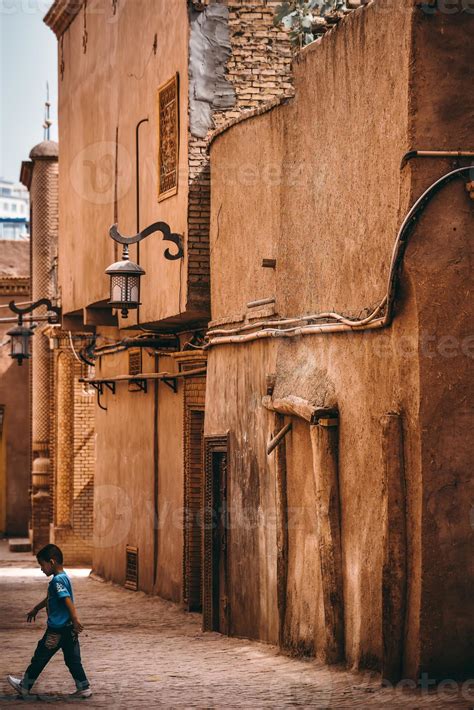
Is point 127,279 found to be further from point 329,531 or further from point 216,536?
point 329,531

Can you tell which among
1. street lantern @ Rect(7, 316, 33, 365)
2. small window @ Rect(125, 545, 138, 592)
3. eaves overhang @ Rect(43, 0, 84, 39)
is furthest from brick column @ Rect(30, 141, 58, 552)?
small window @ Rect(125, 545, 138, 592)

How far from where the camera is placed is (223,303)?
14578 mm

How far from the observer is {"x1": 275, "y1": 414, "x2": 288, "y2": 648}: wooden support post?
481 inches

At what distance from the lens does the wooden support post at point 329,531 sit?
10953mm

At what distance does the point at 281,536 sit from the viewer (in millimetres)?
12211

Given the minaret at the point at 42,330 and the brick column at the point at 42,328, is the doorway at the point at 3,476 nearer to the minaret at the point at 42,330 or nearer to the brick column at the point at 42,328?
the minaret at the point at 42,330

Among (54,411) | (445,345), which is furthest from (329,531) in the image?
(54,411)

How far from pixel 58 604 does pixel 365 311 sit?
307 centimetres

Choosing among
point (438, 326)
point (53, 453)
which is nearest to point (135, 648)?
point (438, 326)

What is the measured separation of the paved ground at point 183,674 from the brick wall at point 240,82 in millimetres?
3629

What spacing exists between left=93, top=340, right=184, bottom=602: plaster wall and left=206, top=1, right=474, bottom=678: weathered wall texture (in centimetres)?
392

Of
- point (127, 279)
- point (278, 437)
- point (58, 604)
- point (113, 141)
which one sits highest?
point (113, 141)

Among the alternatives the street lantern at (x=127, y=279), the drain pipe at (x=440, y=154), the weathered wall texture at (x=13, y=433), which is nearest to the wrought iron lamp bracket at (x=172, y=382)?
the street lantern at (x=127, y=279)

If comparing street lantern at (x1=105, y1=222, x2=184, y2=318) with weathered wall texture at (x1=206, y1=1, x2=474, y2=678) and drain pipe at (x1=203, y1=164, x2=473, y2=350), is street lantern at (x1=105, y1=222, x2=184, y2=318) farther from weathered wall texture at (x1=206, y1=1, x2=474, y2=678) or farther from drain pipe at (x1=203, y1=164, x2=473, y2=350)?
drain pipe at (x1=203, y1=164, x2=473, y2=350)
